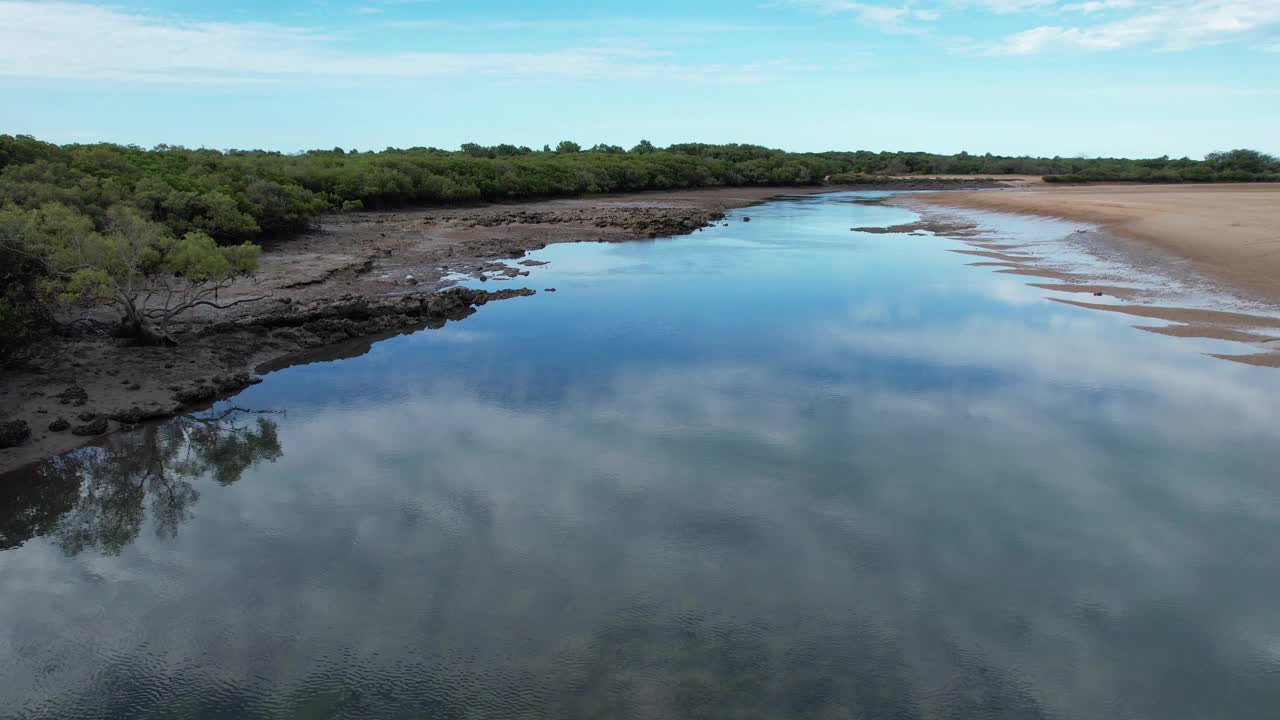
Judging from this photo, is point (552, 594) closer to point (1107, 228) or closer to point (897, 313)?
point (897, 313)

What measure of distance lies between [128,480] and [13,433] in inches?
70.2

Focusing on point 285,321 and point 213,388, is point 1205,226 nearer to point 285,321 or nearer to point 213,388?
point 285,321

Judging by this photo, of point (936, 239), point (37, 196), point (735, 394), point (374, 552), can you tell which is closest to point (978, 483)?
point (735, 394)

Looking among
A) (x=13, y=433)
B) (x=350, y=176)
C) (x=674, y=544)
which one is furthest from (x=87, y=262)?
(x=350, y=176)

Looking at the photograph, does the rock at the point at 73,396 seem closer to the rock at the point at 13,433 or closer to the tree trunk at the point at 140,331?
the rock at the point at 13,433

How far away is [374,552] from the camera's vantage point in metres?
8.98

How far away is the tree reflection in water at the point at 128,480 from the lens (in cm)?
984

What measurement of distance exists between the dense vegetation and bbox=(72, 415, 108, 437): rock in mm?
2233

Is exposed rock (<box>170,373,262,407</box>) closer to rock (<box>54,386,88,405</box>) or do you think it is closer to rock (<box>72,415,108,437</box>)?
rock (<box>54,386,88,405</box>)

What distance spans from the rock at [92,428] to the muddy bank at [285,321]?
0.01 meters

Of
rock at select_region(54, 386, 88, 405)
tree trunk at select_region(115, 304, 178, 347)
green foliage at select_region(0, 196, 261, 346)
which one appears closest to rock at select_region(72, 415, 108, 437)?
rock at select_region(54, 386, 88, 405)

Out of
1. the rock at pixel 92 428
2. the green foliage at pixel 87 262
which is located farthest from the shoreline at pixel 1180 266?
the green foliage at pixel 87 262

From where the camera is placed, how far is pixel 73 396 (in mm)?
12734

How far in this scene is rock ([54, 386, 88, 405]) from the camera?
12.6 metres
